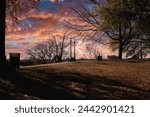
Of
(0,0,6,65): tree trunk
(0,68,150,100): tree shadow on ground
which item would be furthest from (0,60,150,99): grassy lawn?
(0,0,6,65): tree trunk

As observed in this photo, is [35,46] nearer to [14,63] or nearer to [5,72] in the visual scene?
[14,63]

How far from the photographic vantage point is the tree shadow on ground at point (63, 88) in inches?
589

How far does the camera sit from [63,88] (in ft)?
55.1

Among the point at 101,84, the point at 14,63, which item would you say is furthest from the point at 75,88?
the point at 14,63

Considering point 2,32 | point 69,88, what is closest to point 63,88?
point 69,88

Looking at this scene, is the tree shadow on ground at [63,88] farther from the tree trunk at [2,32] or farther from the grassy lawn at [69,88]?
the tree trunk at [2,32]

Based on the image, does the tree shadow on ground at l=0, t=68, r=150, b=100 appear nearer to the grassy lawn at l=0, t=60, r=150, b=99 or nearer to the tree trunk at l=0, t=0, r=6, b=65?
the grassy lawn at l=0, t=60, r=150, b=99

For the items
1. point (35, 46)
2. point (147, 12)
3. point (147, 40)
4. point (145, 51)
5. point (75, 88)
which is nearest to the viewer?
point (75, 88)

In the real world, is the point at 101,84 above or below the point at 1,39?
below

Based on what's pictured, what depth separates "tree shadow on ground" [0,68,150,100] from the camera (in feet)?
49.1

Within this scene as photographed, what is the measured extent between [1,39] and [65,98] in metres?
10.2

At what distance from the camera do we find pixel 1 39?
2330 centimetres

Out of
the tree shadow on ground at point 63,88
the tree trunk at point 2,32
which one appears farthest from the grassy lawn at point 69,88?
the tree trunk at point 2,32

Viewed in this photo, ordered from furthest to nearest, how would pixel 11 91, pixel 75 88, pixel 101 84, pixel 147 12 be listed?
pixel 147 12 → pixel 101 84 → pixel 75 88 → pixel 11 91
